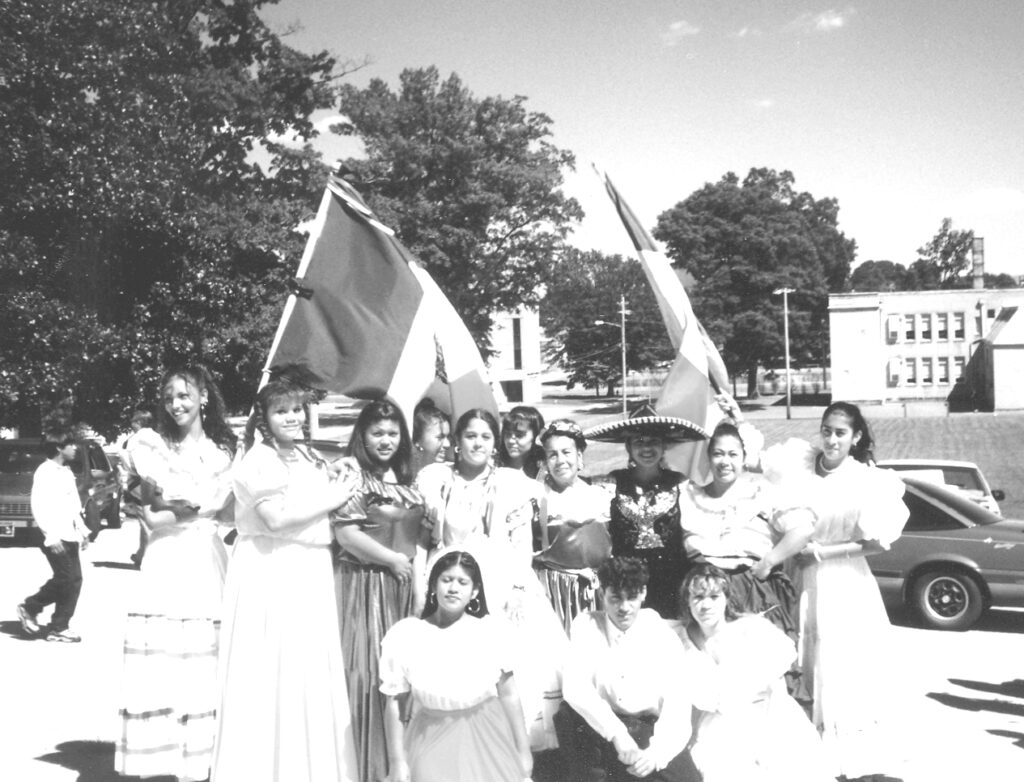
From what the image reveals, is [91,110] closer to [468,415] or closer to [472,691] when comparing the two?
[468,415]

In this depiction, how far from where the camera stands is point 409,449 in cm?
493

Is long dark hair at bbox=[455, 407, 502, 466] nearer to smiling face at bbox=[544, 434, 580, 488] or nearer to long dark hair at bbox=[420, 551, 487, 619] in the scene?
smiling face at bbox=[544, 434, 580, 488]

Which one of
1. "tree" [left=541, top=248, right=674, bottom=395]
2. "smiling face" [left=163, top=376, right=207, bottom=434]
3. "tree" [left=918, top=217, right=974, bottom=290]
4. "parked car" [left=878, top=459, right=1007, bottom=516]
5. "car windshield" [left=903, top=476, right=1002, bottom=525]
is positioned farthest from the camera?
"tree" [left=918, top=217, right=974, bottom=290]

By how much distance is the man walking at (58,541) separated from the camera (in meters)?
8.67

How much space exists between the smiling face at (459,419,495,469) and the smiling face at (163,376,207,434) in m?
1.31

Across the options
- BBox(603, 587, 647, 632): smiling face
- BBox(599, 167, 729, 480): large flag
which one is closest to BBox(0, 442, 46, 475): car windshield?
BBox(599, 167, 729, 480): large flag

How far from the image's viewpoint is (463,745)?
4.09 meters

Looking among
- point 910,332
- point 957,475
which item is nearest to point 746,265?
point 910,332

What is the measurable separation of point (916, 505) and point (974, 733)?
3.96 meters

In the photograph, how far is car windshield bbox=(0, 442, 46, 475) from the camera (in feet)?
51.2

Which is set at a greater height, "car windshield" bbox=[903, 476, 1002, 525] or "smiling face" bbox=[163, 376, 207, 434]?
"smiling face" bbox=[163, 376, 207, 434]

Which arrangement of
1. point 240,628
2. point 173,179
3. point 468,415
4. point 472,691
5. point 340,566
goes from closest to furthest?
1. point 472,691
2. point 240,628
3. point 340,566
4. point 468,415
5. point 173,179

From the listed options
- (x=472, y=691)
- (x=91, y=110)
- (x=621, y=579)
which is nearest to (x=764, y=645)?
(x=621, y=579)

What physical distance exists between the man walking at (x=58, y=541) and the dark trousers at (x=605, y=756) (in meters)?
5.61
